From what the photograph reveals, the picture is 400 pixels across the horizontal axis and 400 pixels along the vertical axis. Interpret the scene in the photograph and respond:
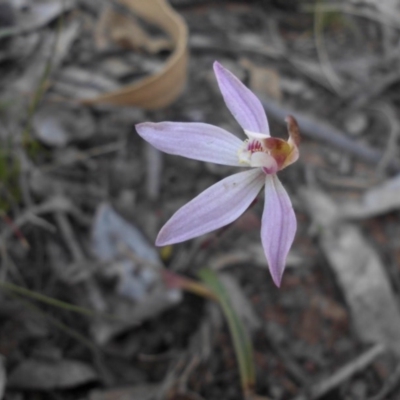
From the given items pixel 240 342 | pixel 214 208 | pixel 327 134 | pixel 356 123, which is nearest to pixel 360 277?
pixel 240 342

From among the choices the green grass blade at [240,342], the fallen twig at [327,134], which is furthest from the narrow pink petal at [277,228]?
the fallen twig at [327,134]

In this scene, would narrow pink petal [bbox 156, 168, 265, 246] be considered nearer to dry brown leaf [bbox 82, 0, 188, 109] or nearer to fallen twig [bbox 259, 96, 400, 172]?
dry brown leaf [bbox 82, 0, 188, 109]

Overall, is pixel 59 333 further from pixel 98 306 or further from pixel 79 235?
pixel 79 235

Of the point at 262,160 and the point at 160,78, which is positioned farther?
the point at 160,78

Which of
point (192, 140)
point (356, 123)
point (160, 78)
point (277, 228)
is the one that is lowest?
point (356, 123)

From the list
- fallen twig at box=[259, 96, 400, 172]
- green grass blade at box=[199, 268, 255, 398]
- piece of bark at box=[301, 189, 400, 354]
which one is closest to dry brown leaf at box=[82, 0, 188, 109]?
fallen twig at box=[259, 96, 400, 172]

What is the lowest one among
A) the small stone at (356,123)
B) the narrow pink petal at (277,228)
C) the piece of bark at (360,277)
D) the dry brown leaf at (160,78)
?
the piece of bark at (360,277)

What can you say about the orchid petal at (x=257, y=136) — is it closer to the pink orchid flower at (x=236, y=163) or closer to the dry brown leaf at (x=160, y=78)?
the pink orchid flower at (x=236, y=163)

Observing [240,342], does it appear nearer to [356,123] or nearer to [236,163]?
[236,163]
